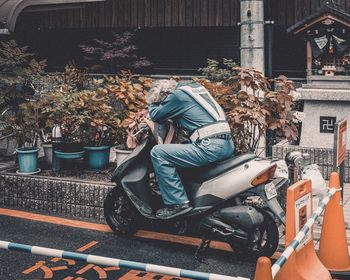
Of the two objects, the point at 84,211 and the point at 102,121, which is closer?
the point at 84,211

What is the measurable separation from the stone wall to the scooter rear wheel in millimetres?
2052

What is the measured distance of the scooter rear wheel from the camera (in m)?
5.66

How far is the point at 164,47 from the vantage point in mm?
18562

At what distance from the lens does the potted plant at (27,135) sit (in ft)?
25.7

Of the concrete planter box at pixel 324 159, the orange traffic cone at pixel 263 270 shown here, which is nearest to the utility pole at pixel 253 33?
the concrete planter box at pixel 324 159

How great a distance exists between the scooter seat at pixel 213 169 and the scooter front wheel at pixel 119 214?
85cm

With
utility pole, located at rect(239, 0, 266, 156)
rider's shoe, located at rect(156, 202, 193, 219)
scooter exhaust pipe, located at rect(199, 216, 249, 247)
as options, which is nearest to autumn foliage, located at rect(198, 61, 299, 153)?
rider's shoe, located at rect(156, 202, 193, 219)

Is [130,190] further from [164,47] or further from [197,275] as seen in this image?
[164,47]

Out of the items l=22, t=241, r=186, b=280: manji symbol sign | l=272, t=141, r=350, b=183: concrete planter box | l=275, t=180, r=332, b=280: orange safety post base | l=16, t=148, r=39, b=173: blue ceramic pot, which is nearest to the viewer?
l=275, t=180, r=332, b=280: orange safety post base

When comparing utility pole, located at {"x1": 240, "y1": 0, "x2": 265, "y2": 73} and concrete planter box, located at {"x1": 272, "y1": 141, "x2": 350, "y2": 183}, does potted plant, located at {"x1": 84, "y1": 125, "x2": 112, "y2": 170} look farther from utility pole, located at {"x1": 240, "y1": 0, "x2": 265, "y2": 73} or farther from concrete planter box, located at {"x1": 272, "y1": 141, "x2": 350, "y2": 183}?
utility pole, located at {"x1": 240, "y1": 0, "x2": 265, "y2": 73}

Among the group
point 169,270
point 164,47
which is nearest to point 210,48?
point 164,47

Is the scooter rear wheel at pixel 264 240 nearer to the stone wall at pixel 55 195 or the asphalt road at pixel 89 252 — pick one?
the asphalt road at pixel 89 252

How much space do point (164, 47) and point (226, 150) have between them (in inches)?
513

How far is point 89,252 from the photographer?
20.0 ft
